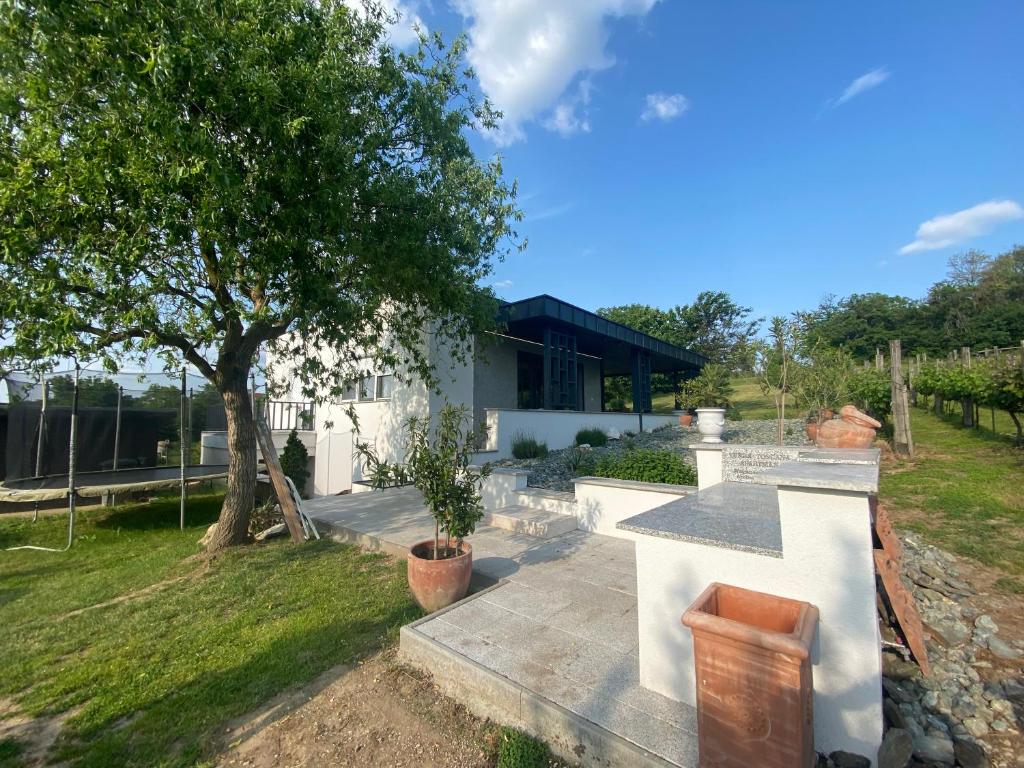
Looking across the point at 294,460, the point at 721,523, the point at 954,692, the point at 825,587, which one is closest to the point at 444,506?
the point at 721,523

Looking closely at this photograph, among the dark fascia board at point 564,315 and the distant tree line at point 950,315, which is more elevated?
the distant tree line at point 950,315

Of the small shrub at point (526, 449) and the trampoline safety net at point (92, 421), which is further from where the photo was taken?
the small shrub at point (526, 449)

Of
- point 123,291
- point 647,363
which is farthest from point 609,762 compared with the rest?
point 647,363

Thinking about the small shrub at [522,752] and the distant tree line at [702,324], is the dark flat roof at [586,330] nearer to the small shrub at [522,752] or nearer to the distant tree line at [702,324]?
the small shrub at [522,752]

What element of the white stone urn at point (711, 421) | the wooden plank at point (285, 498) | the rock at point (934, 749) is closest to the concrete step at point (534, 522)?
the wooden plank at point (285, 498)

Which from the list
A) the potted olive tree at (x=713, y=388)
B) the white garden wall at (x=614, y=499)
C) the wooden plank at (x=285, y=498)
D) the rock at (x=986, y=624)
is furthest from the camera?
the potted olive tree at (x=713, y=388)

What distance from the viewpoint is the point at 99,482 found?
762cm

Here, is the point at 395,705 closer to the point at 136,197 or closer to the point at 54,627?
the point at 54,627

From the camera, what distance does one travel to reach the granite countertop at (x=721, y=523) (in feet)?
7.19

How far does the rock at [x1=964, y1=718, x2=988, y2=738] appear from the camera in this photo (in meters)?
2.30

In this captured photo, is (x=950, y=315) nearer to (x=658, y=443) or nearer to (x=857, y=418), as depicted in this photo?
(x=658, y=443)

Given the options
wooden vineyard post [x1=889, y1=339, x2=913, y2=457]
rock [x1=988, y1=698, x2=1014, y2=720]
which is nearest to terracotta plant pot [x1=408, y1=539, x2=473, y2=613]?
rock [x1=988, y1=698, x2=1014, y2=720]

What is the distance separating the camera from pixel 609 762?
203 cm

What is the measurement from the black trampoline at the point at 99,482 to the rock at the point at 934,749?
33.4 ft
